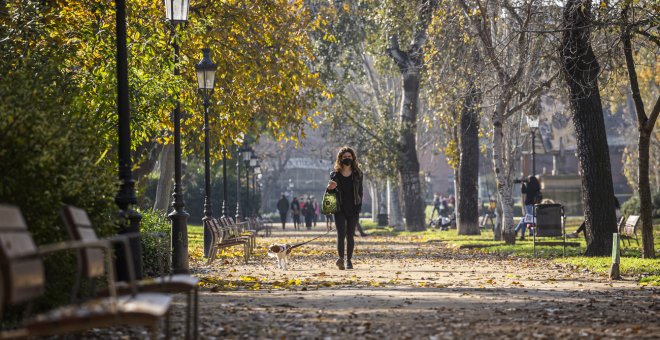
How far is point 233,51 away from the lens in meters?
28.9

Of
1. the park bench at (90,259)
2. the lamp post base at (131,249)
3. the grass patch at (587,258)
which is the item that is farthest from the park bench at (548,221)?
the park bench at (90,259)

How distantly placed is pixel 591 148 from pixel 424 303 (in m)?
10.2

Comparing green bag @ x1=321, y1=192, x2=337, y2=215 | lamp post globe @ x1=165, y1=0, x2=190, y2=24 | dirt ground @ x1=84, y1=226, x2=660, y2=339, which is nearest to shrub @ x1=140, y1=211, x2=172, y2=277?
dirt ground @ x1=84, y1=226, x2=660, y2=339

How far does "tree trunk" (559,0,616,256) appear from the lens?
2241cm

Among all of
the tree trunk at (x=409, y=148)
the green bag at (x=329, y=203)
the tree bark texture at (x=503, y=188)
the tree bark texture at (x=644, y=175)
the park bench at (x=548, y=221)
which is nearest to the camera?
the green bag at (x=329, y=203)

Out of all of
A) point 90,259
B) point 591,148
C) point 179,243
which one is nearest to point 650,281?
point 591,148

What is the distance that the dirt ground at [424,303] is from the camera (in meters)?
10.7

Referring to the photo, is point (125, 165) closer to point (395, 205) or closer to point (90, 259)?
point (90, 259)

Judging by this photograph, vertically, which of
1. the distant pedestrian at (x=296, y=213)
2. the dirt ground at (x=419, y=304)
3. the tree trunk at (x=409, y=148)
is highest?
the tree trunk at (x=409, y=148)

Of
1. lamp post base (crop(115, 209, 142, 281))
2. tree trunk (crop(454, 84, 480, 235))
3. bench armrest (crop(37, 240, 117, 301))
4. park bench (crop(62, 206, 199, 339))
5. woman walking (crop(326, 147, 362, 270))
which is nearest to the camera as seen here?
bench armrest (crop(37, 240, 117, 301))

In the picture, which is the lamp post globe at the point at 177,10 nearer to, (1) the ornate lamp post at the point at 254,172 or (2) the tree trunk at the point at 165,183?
(2) the tree trunk at the point at 165,183

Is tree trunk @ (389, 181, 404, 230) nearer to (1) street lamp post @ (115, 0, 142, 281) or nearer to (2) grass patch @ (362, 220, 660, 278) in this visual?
(2) grass patch @ (362, 220, 660, 278)

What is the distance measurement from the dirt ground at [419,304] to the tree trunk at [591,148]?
1.41 meters

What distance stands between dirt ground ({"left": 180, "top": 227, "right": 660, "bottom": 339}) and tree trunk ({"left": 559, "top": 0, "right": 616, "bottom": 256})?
64.7 inches
